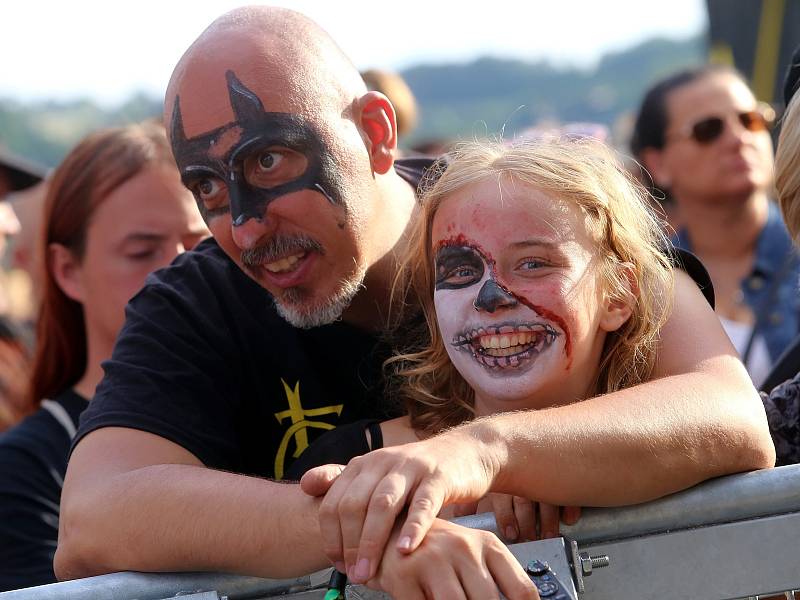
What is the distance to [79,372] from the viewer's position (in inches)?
152

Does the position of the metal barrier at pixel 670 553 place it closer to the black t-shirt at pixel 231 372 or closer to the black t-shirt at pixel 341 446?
the black t-shirt at pixel 341 446

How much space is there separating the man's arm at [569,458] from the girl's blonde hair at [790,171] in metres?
0.53

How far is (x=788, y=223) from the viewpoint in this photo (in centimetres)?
259

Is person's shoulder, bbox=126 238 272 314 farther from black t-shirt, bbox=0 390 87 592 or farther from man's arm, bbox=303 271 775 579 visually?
man's arm, bbox=303 271 775 579

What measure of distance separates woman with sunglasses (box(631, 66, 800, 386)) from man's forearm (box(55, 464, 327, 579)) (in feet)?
10.3

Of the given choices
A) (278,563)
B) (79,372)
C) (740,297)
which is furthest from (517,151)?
(740,297)

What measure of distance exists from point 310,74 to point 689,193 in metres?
2.87

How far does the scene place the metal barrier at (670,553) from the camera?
5.75 ft

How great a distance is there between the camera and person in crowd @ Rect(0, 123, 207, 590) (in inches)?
148

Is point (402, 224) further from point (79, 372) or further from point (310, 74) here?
point (79, 372)

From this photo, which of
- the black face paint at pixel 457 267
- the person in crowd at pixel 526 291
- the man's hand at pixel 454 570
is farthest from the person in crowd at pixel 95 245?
the man's hand at pixel 454 570

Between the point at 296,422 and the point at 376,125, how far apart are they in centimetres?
79

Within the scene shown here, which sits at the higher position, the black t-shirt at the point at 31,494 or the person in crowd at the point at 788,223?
the person in crowd at the point at 788,223

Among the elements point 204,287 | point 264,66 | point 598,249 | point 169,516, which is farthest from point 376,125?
point 169,516
